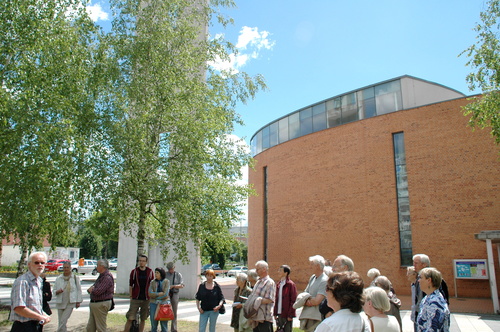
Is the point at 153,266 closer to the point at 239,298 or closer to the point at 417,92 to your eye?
the point at 239,298

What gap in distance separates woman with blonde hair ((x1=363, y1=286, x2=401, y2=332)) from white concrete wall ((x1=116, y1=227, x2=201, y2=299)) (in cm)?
1357

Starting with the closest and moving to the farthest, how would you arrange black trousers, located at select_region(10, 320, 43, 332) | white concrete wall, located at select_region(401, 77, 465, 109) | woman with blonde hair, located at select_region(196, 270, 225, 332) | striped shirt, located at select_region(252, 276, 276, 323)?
black trousers, located at select_region(10, 320, 43, 332)
striped shirt, located at select_region(252, 276, 276, 323)
woman with blonde hair, located at select_region(196, 270, 225, 332)
white concrete wall, located at select_region(401, 77, 465, 109)

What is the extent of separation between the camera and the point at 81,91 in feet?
33.0

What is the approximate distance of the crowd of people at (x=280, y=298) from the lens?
294cm

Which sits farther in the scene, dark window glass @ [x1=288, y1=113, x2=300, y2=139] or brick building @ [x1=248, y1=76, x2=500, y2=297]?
dark window glass @ [x1=288, y1=113, x2=300, y2=139]

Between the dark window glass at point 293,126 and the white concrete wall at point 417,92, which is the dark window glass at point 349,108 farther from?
the dark window glass at point 293,126

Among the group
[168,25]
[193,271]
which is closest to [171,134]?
[168,25]

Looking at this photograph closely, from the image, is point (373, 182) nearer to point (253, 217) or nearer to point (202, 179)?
point (253, 217)

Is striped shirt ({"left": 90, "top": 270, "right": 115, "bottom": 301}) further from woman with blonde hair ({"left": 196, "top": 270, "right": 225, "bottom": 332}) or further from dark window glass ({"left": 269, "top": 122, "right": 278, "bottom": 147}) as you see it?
dark window glass ({"left": 269, "top": 122, "right": 278, "bottom": 147})

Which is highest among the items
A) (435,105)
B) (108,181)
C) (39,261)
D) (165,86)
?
(435,105)

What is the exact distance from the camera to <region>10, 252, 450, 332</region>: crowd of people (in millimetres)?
2941

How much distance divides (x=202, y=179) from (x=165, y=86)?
9.01 ft

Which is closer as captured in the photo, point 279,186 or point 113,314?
point 113,314

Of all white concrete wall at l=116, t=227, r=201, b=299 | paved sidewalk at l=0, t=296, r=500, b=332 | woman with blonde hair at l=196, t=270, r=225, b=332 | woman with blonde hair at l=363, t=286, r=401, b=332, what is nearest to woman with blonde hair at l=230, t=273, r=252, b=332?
woman with blonde hair at l=196, t=270, r=225, b=332
